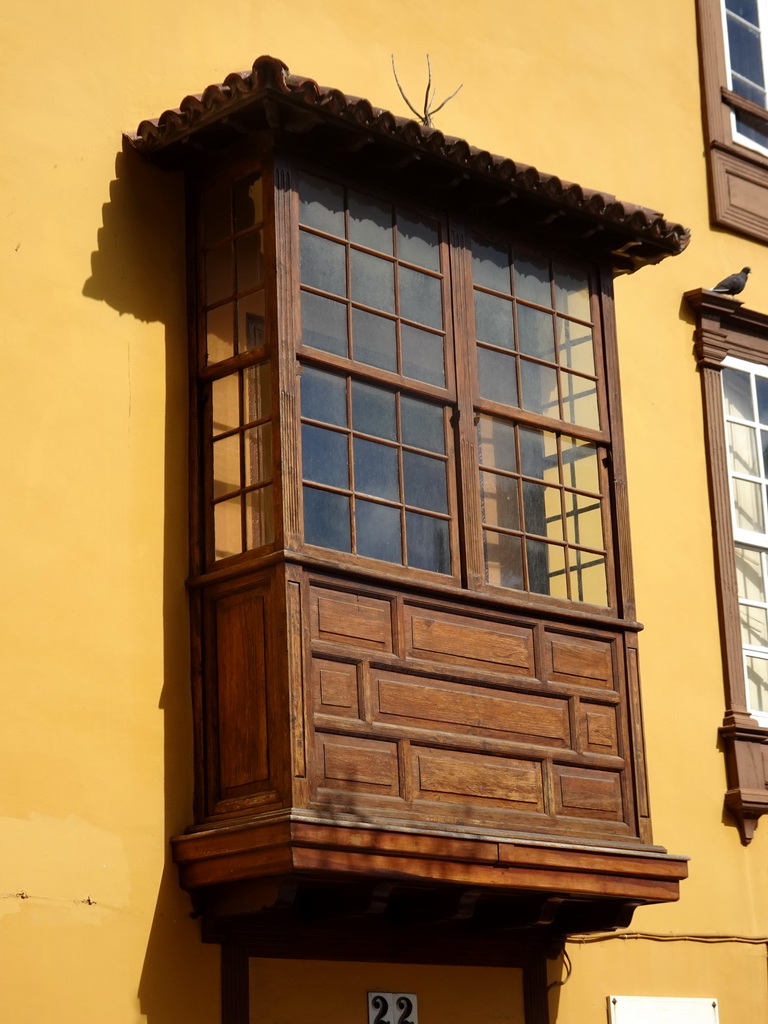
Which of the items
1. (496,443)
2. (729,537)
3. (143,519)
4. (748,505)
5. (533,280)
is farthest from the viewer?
(748,505)

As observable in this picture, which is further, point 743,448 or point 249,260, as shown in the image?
point 743,448

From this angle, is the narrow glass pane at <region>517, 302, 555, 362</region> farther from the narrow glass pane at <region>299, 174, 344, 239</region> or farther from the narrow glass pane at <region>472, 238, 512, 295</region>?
the narrow glass pane at <region>299, 174, 344, 239</region>

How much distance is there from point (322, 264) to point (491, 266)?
41.4 inches

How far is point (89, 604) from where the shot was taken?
6.86 m

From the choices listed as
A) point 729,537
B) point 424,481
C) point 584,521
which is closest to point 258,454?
point 424,481

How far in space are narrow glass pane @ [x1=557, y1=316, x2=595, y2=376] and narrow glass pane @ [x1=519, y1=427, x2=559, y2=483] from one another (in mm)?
415

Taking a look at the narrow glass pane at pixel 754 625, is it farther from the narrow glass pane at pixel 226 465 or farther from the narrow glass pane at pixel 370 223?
the narrow glass pane at pixel 226 465

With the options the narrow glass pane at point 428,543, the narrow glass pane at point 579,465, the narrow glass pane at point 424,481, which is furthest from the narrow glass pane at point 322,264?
the narrow glass pane at point 579,465

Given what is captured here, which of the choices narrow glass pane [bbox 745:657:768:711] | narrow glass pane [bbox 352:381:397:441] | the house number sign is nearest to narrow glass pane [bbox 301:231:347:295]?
narrow glass pane [bbox 352:381:397:441]

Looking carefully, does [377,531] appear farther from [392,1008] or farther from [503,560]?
[392,1008]

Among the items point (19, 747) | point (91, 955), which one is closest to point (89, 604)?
point (19, 747)

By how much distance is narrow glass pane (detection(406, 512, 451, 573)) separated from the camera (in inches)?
286

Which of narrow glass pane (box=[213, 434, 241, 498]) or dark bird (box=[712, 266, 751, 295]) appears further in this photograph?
dark bird (box=[712, 266, 751, 295])

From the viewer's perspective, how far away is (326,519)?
6.99 meters
